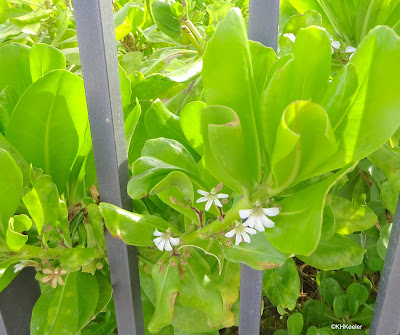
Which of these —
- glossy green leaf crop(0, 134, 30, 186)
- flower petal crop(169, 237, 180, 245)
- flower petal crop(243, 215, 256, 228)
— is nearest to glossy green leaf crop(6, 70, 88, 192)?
glossy green leaf crop(0, 134, 30, 186)

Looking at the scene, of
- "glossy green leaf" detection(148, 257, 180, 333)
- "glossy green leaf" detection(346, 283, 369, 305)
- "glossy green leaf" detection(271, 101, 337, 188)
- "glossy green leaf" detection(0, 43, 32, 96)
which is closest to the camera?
"glossy green leaf" detection(271, 101, 337, 188)

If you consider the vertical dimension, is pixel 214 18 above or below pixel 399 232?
above

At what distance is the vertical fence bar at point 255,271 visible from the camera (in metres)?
0.54

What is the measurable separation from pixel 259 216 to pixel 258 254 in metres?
0.08

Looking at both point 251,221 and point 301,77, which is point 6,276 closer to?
point 251,221

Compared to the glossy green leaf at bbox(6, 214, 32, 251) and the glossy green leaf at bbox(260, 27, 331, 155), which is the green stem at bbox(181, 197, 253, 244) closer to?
the glossy green leaf at bbox(260, 27, 331, 155)

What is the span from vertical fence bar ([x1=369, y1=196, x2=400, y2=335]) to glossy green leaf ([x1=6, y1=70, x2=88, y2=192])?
20.0 inches

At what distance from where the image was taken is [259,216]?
524 millimetres

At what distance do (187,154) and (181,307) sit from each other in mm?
296

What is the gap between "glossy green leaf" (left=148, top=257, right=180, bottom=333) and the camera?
63cm

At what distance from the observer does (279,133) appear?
1.45ft

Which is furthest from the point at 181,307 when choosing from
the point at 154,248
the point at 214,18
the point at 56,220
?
the point at 214,18

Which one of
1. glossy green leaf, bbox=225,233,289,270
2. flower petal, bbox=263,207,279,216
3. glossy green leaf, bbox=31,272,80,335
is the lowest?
glossy green leaf, bbox=31,272,80,335

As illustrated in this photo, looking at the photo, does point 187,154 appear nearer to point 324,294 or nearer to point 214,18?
point 214,18
